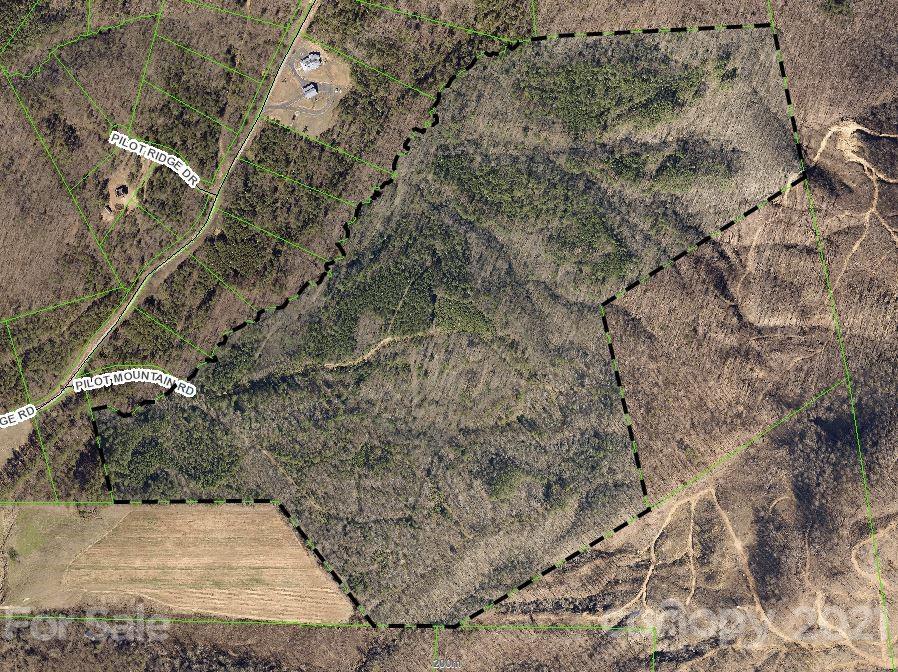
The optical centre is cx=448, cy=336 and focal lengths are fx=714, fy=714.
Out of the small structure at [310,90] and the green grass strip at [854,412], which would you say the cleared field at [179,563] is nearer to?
the small structure at [310,90]

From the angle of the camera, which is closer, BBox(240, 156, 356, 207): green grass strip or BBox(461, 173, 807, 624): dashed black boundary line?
BBox(461, 173, 807, 624): dashed black boundary line

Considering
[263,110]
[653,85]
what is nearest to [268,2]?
[263,110]

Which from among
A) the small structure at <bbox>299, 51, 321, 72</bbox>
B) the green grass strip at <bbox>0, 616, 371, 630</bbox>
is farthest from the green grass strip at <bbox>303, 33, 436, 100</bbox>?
the green grass strip at <bbox>0, 616, 371, 630</bbox>

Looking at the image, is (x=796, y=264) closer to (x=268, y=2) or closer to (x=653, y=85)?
(x=653, y=85)

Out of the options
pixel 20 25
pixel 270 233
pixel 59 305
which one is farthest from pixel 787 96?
pixel 20 25

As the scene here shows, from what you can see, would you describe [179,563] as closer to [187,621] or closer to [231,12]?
[187,621]

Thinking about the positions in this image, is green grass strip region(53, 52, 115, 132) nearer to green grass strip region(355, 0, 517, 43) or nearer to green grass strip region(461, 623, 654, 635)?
green grass strip region(355, 0, 517, 43)
